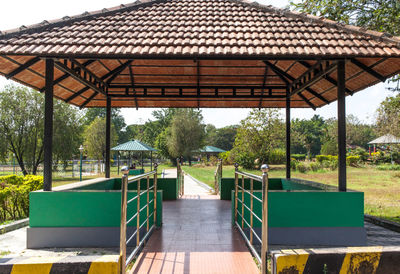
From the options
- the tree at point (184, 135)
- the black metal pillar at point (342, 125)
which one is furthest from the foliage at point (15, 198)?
the tree at point (184, 135)

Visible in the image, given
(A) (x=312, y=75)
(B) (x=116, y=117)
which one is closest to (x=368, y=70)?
(A) (x=312, y=75)

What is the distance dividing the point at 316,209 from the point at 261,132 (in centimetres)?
2086

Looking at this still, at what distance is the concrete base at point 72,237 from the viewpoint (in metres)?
4.96

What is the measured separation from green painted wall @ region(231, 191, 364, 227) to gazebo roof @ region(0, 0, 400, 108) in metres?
2.18

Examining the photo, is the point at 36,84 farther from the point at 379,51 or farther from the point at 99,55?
the point at 379,51

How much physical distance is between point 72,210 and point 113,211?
658mm

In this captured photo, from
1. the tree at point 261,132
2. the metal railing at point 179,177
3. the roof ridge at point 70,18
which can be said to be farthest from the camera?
the tree at point 261,132

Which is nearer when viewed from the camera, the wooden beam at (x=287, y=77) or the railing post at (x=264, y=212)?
the railing post at (x=264, y=212)

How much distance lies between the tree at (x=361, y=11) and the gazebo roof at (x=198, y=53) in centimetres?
242

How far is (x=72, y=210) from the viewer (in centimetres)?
503

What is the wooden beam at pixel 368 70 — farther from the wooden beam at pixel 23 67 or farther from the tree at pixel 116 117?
the tree at pixel 116 117

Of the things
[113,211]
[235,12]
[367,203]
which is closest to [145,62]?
[235,12]

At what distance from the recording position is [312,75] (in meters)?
6.46

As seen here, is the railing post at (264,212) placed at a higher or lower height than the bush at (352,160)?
higher
